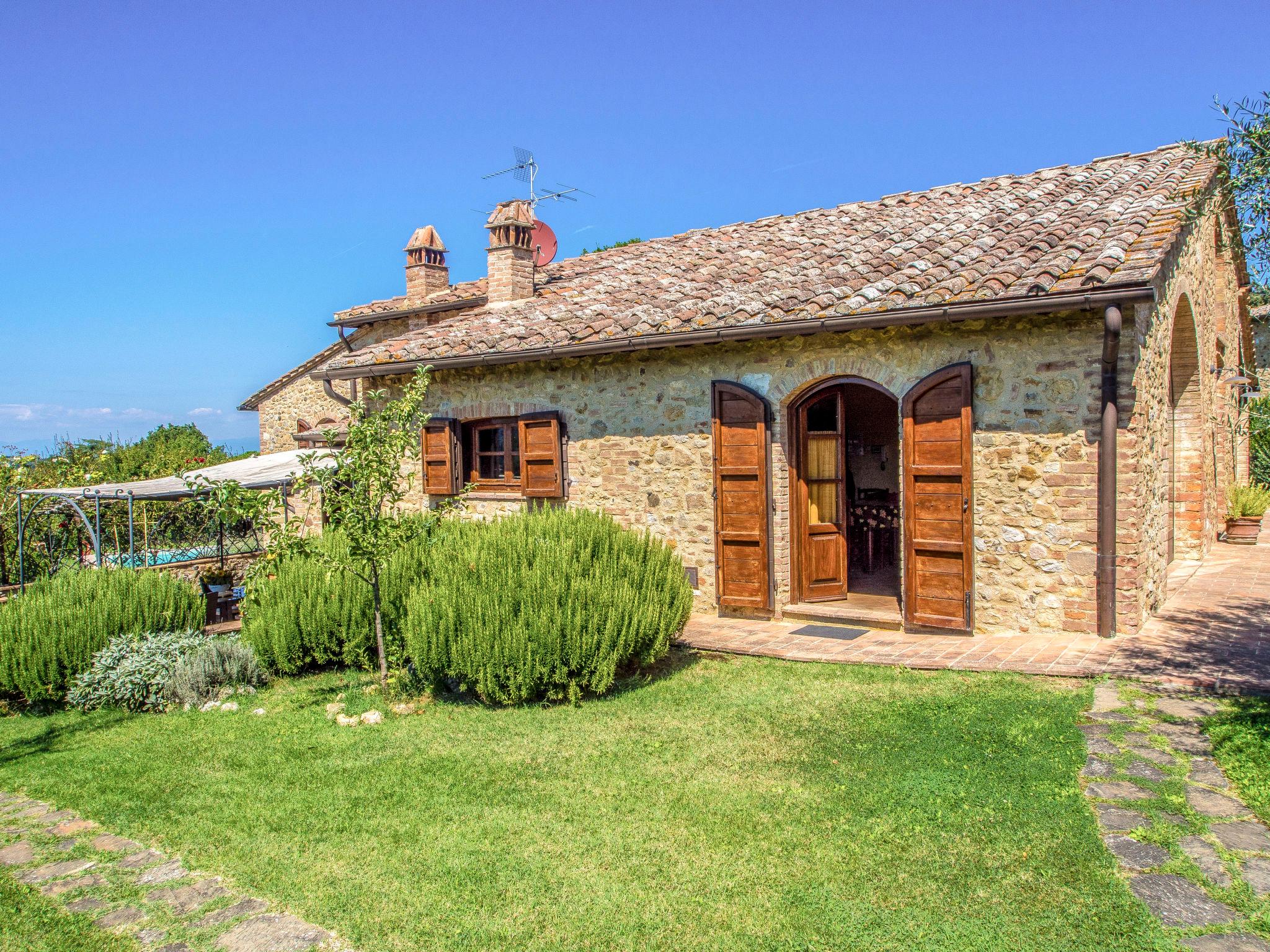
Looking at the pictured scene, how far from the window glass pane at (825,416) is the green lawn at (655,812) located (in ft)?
10.2

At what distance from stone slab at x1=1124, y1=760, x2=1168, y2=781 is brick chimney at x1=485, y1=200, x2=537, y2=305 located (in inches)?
399

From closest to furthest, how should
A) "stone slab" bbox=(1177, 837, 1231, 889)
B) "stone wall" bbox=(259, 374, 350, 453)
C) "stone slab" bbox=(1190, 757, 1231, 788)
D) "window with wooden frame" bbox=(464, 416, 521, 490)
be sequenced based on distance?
"stone slab" bbox=(1177, 837, 1231, 889) < "stone slab" bbox=(1190, 757, 1231, 788) < "window with wooden frame" bbox=(464, 416, 521, 490) < "stone wall" bbox=(259, 374, 350, 453)

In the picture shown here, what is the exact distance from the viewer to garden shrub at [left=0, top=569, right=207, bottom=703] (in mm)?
7762

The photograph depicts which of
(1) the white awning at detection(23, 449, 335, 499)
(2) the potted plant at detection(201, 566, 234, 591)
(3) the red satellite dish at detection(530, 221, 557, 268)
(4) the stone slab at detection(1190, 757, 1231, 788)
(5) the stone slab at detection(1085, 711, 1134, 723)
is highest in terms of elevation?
(3) the red satellite dish at detection(530, 221, 557, 268)

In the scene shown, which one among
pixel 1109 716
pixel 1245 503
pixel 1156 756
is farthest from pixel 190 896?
pixel 1245 503

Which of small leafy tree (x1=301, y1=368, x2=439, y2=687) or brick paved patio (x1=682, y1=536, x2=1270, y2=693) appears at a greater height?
small leafy tree (x1=301, y1=368, x2=439, y2=687)

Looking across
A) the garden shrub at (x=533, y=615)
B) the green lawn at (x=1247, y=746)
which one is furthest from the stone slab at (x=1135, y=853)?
the garden shrub at (x=533, y=615)

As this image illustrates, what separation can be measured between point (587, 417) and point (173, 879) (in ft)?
22.8

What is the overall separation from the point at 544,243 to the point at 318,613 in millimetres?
9951

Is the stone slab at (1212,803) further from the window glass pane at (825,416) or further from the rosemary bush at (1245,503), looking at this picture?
the rosemary bush at (1245,503)

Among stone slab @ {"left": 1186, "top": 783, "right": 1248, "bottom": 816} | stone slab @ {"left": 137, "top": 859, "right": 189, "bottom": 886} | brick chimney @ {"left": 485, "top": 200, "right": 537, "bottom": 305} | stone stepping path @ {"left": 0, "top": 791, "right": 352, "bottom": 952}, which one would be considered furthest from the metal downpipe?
brick chimney @ {"left": 485, "top": 200, "right": 537, "bottom": 305}

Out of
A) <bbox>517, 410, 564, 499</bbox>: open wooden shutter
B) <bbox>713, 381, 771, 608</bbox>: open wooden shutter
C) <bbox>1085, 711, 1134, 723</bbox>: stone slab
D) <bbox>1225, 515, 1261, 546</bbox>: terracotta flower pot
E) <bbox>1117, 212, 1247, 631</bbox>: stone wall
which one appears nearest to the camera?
<bbox>1085, 711, 1134, 723</bbox>: stone slab

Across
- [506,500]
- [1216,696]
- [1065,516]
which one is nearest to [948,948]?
[1216,696]

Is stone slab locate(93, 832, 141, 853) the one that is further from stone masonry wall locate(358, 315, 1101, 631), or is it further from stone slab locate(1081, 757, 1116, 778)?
stone masonry wall locate(358, 315, 1101, 631)
